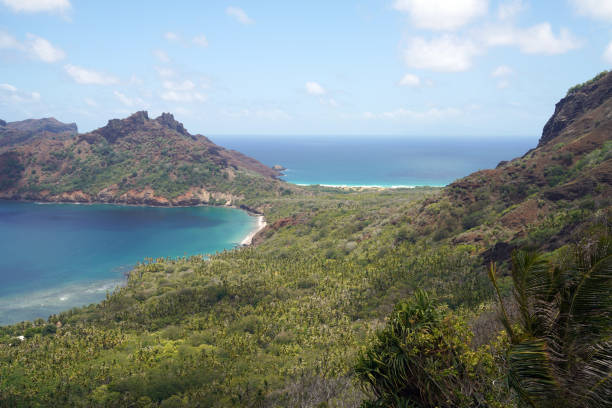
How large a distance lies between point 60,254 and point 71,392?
213 ft

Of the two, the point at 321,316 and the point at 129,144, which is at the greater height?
the point at 129,144

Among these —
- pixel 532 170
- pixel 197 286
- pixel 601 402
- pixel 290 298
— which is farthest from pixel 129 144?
pixel 601 402

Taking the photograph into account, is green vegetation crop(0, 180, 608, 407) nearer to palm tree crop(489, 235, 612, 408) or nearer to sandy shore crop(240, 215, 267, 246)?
palm tree crop(489, 235, 612, 408)

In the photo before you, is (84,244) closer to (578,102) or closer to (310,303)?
(310,303)

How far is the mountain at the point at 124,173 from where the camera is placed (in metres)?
142

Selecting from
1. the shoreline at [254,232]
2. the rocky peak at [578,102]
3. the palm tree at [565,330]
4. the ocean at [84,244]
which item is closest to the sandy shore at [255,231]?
the shoreline at [254,232]

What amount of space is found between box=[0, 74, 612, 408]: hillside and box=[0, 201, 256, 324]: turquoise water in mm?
11392

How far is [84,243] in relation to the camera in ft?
303

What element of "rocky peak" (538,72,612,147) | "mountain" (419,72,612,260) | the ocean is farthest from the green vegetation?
"rocky peak" (538,72,612,147)

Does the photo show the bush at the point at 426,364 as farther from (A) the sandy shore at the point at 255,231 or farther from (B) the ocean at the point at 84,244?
(A) the sandy shore at the point at 255,231

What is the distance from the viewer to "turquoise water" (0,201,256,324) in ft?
208

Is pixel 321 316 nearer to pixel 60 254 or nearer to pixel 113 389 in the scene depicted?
pixel 113 389

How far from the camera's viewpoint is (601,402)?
6.59 metres

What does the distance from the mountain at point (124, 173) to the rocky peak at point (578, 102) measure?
97203mm
